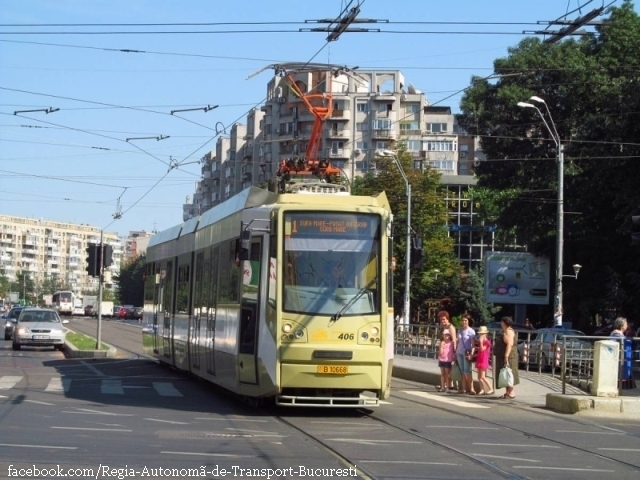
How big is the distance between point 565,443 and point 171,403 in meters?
6.83

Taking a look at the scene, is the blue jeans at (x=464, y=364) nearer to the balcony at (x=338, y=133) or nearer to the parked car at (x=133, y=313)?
the parked car at (x=133, y=313)

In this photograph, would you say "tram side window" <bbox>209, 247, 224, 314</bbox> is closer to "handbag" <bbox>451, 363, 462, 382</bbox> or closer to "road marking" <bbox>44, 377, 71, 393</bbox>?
"road marking" <bbox>44, 377, 71, 393</bbox>

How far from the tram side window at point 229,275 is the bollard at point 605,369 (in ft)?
21.7

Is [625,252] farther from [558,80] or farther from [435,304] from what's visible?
[435,304]

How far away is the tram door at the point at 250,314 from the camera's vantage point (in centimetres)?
1667

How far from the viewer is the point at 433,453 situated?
12.5m

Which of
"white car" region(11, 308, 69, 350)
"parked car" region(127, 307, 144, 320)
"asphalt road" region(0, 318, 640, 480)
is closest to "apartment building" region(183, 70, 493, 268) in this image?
"parked car" region(127, 307, 144, 320)

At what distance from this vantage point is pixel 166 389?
21562 millimetres

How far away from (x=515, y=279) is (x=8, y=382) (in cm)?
3727

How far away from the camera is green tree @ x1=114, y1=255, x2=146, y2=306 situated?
464ft

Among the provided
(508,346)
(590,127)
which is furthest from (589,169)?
(508,346)

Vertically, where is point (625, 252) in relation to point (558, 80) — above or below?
below

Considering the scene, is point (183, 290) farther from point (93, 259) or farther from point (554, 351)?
point (93, 259)

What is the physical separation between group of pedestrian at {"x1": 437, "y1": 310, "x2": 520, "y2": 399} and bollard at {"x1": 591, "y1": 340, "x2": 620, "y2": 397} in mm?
1809
